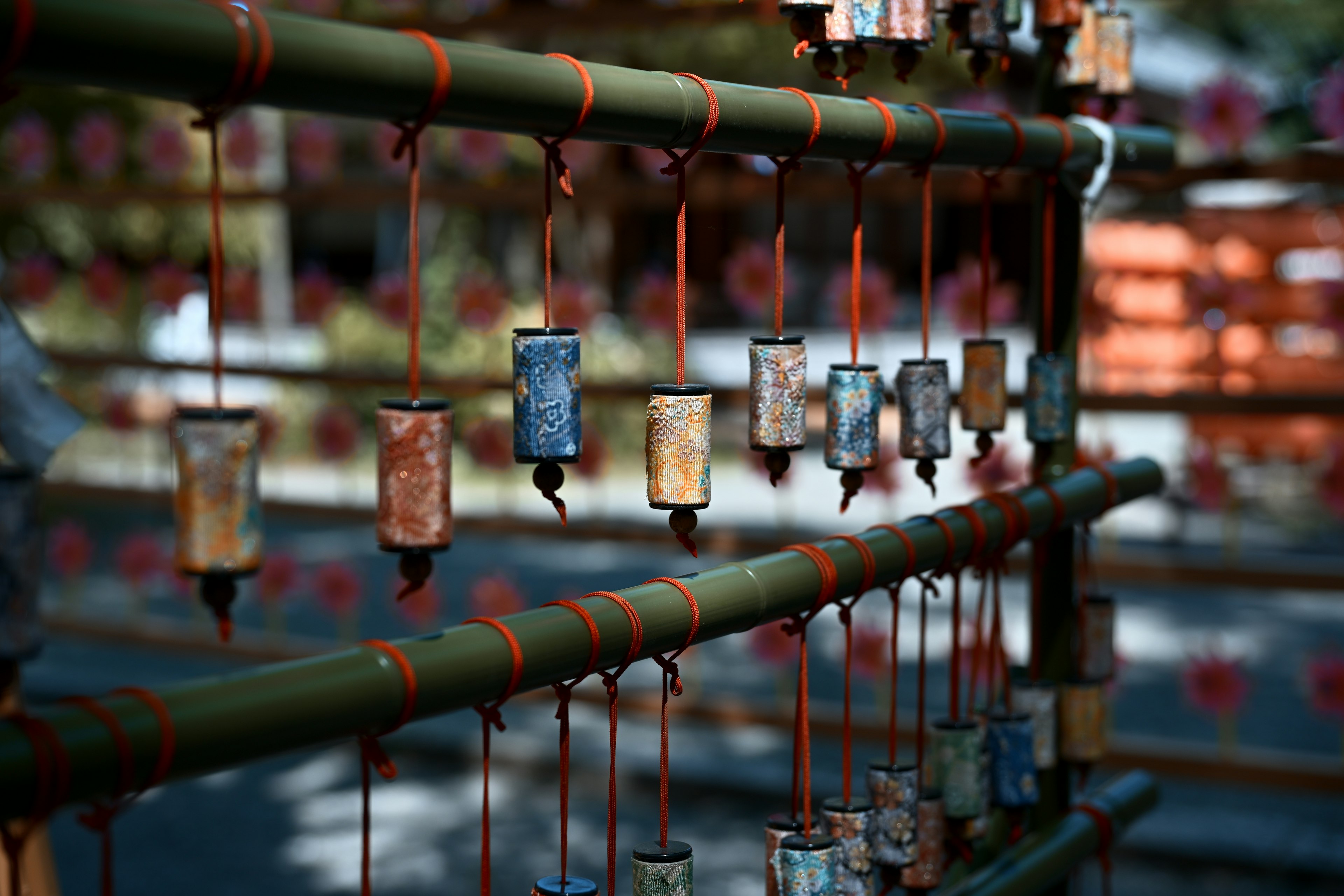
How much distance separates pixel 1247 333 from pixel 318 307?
4.80 m

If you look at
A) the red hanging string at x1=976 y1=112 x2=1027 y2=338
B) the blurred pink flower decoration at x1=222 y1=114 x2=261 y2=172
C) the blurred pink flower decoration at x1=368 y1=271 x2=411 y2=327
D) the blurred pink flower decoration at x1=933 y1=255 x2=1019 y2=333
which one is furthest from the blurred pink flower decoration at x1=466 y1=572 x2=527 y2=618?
the red hanging string at x1=976 y1=112 x2=1027 y2=338

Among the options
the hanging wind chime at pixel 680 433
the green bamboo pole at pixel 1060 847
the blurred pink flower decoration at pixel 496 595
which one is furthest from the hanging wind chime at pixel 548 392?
the blurred pink flower decoration at pixel 496 595

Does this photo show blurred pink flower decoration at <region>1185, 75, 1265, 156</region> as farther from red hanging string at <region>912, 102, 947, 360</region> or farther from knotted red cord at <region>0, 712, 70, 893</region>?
knotted red cord at <region>0, 712, 70, 893</region>

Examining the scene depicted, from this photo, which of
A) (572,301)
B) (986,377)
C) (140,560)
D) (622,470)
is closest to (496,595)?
(572,301)

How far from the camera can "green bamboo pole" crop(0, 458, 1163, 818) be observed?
947 mm

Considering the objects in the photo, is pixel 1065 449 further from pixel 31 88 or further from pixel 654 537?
pixel 31 88

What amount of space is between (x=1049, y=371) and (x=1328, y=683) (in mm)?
1696

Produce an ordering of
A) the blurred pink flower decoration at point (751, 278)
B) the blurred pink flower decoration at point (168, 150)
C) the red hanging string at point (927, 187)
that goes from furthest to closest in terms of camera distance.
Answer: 1. the blurred pink flower decoration at point (168, 150)
2. the blurred pink flower decoration at point (751, 278)
3. the red hanging string at point (927, 187)

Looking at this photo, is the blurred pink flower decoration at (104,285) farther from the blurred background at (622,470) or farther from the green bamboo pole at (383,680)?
the green bamboo pole at (383,680)

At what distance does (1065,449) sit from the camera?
2.30 metres

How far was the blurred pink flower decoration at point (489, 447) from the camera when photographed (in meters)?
4.57

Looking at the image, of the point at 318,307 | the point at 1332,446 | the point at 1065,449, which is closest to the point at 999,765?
the point at 1065,449

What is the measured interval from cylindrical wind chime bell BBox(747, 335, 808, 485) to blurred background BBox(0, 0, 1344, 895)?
0.91 metres

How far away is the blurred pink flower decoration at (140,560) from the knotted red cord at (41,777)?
414 cm
